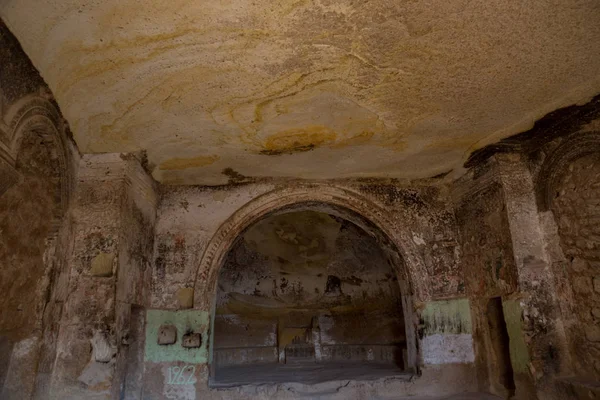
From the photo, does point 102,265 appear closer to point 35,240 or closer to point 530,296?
point 35,240

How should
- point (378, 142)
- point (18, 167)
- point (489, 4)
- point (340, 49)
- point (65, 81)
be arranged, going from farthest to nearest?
point (378, 142) → point (18, 167) → point (65, 81) → point (340, 49) → point (489, 4)

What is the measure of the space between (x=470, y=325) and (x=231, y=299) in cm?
425

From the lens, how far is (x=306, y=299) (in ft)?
25.7

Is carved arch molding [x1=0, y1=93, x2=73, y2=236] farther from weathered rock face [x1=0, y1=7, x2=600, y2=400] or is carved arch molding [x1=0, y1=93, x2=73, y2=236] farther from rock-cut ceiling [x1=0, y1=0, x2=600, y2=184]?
rock-cut ceiling [x1=0, y1=0, x2=600, y2=184]

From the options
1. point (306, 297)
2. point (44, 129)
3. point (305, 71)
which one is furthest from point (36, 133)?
point (306, 297)

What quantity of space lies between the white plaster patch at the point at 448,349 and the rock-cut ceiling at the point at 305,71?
6.74ft

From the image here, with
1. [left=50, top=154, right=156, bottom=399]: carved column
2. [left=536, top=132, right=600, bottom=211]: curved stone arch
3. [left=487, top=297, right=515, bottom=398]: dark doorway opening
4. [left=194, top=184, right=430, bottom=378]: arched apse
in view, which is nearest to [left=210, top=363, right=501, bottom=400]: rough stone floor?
[left=487, top=297, right=515, bottom=398]: dark doorway opening

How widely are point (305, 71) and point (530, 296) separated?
9.62ft

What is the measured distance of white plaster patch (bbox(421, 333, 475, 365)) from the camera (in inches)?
183

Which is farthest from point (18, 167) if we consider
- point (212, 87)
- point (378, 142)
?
point (378, 142)

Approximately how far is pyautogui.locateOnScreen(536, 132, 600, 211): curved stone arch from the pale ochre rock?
13.5 ft

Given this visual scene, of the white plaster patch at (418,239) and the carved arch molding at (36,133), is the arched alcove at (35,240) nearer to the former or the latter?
the carved arch molding at (36,133)

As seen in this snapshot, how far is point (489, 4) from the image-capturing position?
248cm

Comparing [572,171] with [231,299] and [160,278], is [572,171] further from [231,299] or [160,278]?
[231,299]
